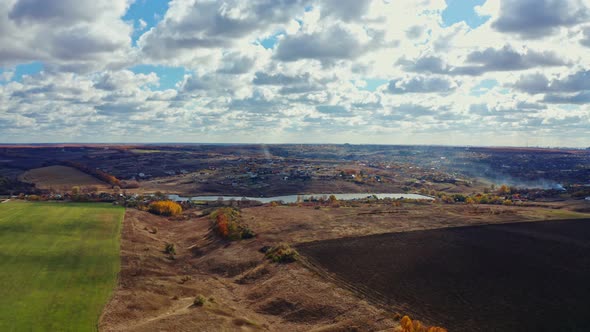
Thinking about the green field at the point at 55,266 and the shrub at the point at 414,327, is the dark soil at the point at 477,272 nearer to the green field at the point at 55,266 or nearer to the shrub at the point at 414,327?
the shrub at the point at 414,327

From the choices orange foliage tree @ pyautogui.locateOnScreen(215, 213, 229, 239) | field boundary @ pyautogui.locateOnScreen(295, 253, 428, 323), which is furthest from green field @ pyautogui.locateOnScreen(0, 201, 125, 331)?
field boundary @ pyautogui.locateOnScreen(295, 253, 428, 323)

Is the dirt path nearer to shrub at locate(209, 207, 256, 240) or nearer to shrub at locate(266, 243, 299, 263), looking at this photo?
shrub at locate(266, 243, 299, 263)

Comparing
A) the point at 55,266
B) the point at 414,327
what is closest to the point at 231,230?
the point at 55,266

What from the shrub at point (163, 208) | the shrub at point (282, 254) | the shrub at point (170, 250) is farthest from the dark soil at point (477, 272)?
the shrub at point (163, 208)

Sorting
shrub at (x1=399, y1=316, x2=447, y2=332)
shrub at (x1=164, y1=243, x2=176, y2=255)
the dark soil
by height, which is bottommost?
shrub at (x1=164, y1=243, x2=176, y2=255)

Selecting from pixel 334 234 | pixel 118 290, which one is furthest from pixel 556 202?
pixel 118 290
